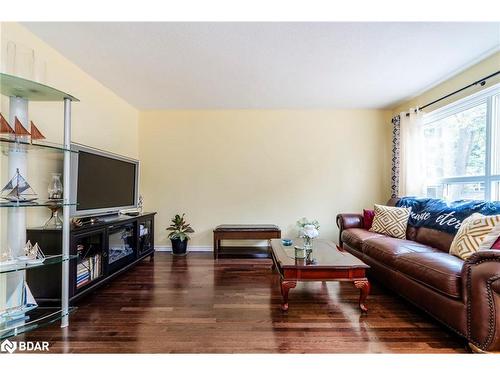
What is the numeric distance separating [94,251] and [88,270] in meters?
0.22

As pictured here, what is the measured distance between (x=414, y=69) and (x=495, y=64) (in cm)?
67

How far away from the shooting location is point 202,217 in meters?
4.11

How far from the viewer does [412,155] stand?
3418 millimetres

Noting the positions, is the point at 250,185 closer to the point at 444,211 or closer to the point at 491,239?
the point at 444,211

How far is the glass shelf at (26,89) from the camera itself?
1.58 m

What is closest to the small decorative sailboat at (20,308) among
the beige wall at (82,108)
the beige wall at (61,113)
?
the beige wall at (61,113)

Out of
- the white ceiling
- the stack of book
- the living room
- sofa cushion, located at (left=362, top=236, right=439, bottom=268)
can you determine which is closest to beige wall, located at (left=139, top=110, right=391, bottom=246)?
the living room

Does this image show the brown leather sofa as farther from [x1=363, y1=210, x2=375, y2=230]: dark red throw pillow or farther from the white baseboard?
the white baseboard

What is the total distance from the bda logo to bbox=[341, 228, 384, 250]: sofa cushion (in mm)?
3105

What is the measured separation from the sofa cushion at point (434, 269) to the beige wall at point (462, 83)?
1.91 meters

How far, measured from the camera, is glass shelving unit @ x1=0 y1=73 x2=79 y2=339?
164 centimetres

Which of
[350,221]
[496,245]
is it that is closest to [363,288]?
[496,245]

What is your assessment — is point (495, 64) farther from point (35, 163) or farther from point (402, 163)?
point (35, 163)

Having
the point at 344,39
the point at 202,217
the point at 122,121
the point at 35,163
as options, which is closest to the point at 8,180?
the point at 35,163
